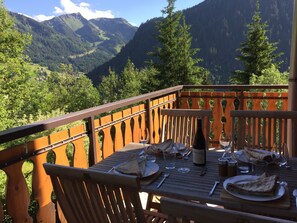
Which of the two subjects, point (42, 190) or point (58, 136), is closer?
point (42, 190)

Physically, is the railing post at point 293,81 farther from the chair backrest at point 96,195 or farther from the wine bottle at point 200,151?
the chair backrest at point 96,195

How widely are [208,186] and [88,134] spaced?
1236 mm

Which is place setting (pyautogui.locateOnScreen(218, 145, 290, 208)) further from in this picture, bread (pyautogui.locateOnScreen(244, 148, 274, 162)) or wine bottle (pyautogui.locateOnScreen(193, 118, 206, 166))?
wine bottle (pyautogui.locateOnScreen(193, 118, 206, 166))

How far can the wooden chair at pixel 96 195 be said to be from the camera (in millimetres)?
1083

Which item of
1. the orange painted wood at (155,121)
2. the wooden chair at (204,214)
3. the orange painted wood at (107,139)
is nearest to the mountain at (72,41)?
the orange painted wood at (155,121)

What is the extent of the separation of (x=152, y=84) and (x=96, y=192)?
884 inches

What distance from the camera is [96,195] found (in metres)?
1.16

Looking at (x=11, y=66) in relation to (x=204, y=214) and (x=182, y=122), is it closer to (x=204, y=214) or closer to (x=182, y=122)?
(x=182, y=122)

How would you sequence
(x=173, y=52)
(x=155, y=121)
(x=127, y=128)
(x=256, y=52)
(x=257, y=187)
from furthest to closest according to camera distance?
1. (x=173, y=52)
2. (x=256, y=52)
3. (x=155, y=121)
4. (x=127, y=128)
5. (x=257, y=187)

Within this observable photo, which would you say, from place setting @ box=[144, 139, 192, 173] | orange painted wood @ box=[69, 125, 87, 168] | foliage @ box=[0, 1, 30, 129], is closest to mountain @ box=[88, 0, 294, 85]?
foliage @ box=[0, 1, 30, 129]

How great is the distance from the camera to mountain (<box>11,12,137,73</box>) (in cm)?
8755

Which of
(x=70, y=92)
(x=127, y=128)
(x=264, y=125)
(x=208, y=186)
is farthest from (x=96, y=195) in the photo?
(x=70, y=92)

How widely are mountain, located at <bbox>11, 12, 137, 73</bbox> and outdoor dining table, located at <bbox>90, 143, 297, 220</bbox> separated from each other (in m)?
46.5

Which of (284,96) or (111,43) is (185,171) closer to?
(284,96)
